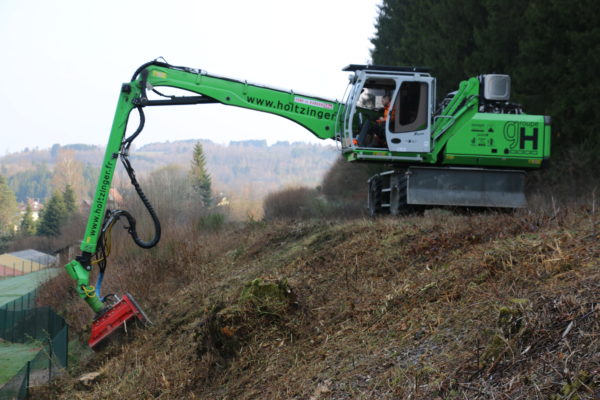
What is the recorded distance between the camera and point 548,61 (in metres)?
23.1

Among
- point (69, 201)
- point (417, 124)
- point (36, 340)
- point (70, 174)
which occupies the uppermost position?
point (417, 124)

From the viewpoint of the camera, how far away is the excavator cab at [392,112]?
13.7 meters

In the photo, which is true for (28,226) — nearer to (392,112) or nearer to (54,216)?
(54,216)

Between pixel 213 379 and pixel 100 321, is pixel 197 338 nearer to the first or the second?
pixel 213 379

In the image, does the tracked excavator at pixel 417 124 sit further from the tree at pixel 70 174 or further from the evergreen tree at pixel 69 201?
the tree at pixel 70 174

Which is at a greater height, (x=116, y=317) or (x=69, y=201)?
(x=116, y=317)

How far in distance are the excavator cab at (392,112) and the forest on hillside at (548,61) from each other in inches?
257

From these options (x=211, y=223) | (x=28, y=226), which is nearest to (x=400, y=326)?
(x=211, y=223)

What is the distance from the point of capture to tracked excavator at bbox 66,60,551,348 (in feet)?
44.7

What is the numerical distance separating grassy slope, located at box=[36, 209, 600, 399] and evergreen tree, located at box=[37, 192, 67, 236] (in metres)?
83.0

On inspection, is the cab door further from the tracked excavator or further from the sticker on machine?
the sticker on machine

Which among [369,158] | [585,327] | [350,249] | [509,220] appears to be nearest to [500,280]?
[585,327]

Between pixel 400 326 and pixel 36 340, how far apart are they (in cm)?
1561

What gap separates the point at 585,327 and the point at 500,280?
195 cm
